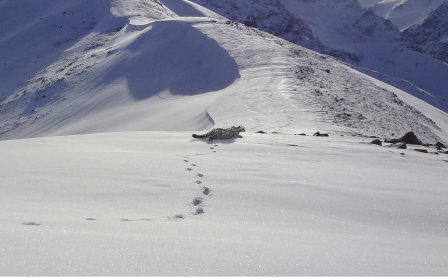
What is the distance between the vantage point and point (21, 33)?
175 feet

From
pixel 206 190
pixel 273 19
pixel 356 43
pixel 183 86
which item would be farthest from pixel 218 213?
pixel 356 43

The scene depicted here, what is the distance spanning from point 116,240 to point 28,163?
3.63m

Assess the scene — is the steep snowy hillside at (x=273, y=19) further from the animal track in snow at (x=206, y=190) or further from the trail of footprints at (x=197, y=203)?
the animal track in snow at (x=206, y=190)

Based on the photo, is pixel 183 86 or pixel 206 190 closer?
pixel 206 190

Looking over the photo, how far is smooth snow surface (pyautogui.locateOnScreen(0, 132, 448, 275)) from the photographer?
3.54 metres

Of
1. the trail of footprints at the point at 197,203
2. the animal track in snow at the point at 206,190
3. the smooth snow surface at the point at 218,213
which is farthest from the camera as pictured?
the animal track in snow at the point at 206,190

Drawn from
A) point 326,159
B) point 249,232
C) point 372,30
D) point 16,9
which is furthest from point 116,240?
point 372,30

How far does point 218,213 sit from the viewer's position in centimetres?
503

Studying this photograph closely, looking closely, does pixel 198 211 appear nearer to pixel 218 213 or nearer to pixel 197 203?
pixel 218 213

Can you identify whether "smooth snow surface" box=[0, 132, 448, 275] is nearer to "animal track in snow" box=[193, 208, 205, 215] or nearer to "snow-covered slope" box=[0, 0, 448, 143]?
"animal track in snow" box=[193, 208, 205, 215]

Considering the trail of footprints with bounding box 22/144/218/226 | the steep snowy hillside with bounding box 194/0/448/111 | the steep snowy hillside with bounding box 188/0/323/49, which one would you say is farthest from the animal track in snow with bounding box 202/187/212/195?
the steep snowy hillside with bounding box 188/0/323/49

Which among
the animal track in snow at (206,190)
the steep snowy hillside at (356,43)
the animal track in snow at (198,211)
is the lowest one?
the steep snowy hillside at (356,43)

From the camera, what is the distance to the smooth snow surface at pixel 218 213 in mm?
3543

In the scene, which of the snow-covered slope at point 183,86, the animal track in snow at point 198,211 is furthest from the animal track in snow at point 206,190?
the snow-covered slope at point 183,86
